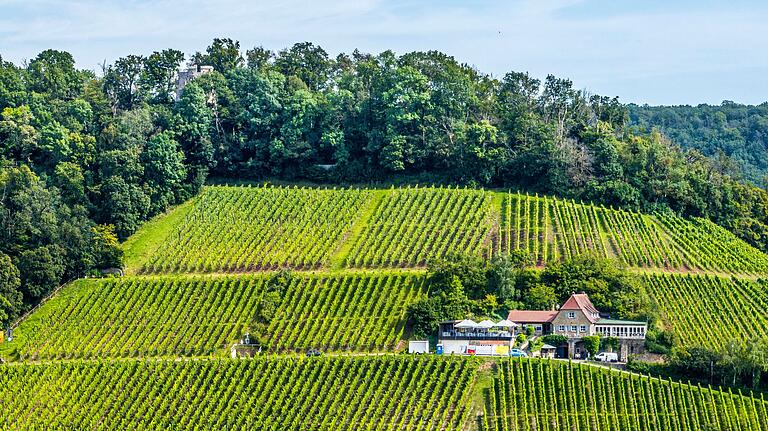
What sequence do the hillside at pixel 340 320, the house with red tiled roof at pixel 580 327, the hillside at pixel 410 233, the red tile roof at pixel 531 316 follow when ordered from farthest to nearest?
the hillside at pixel 410 233
the red tile roof at pixel 531 316
the house with red tiled roof at pixel 580 327
the hillside at pixel 340 320

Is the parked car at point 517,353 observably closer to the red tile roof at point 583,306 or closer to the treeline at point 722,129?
the red tile roof at point 583,306

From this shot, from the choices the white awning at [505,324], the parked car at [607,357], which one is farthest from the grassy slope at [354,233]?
the parked car at [607,357]

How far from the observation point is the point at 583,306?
80.8m

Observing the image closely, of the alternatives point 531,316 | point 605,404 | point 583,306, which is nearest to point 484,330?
point 531,316

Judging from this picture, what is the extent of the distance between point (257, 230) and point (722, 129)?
275ft

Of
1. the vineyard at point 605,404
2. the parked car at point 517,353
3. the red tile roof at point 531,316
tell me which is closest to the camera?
the vineyard at point 605,404

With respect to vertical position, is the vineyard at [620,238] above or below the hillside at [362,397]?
above

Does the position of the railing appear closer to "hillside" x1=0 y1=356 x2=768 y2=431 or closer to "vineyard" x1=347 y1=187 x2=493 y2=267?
"hillside" x1=0 y1=356 x2=768 y2=431

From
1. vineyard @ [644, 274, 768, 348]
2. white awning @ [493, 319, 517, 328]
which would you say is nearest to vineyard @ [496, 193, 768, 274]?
vineyard @ [644, 274, 768, 348]

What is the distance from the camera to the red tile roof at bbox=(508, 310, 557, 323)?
8106 centimetres

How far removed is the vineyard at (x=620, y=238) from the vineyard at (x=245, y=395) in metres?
16.5

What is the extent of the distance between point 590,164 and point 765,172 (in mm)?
59544

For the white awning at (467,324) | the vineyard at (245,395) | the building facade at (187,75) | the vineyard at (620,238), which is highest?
the building facade at (187,75)

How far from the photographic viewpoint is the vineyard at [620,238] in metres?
90.1
